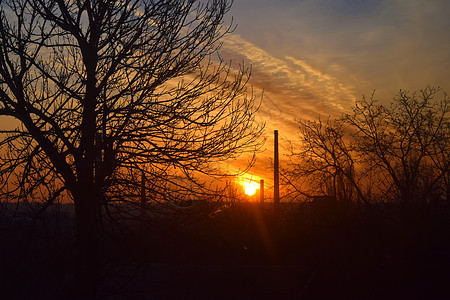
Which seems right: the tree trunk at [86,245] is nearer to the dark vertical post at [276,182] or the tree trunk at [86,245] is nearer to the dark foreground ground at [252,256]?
the dark foreground ground at [252,256]

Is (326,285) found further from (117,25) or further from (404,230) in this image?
(117,25)

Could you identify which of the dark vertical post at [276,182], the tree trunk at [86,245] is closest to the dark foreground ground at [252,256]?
the tree trunk at [86,245]

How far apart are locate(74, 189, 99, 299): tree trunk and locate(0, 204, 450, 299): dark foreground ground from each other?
0.77ft

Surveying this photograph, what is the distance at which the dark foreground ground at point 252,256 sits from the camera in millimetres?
8297

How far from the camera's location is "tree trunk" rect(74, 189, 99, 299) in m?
7.23

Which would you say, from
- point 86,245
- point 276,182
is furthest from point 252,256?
point 86,245

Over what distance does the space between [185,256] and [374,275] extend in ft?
23.4

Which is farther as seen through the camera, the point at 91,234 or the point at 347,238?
the point at 347,238

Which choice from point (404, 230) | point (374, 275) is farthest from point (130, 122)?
point (404, 230)

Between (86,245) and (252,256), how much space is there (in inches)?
467

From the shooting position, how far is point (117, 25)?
24.5 ft

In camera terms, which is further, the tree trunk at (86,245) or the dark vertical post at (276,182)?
the dark vertical post at (276,182)

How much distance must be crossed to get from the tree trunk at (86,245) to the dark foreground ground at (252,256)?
234 millimetres

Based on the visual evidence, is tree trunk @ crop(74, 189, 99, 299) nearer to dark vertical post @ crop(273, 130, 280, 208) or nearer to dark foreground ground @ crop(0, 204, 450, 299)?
dark foreground ground @ crop(0, 204, 450, 299)
